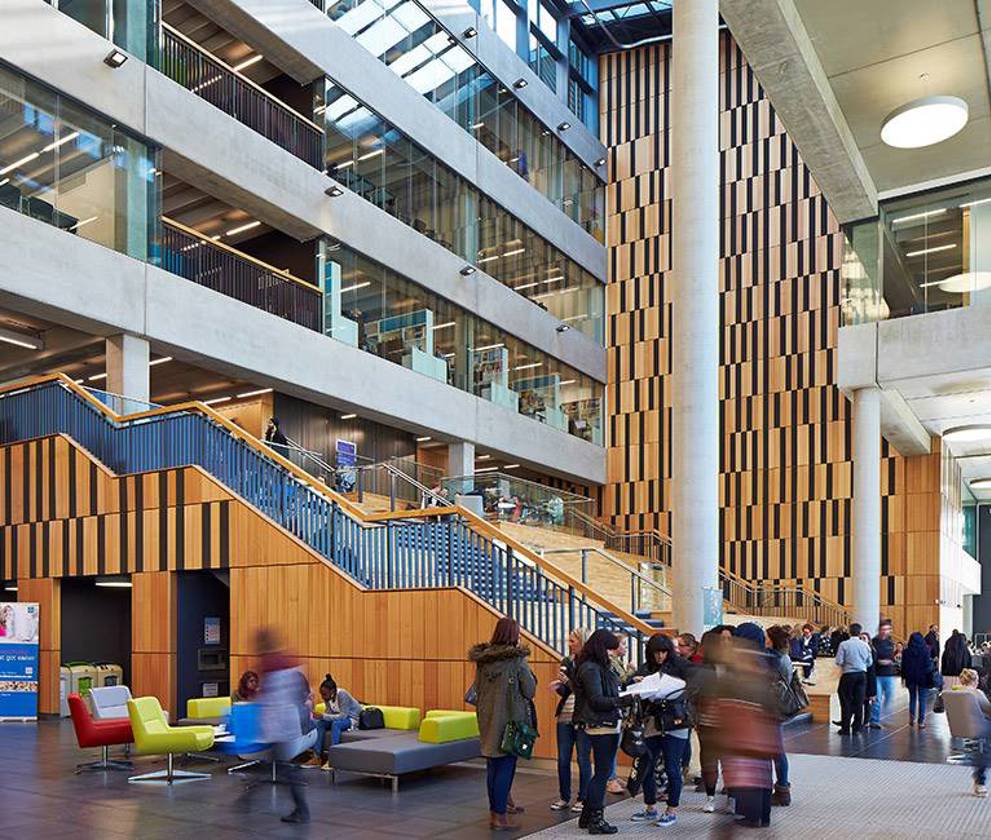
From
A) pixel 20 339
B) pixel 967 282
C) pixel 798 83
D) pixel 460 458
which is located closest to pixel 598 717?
pixel 798 83

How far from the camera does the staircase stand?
466 inches

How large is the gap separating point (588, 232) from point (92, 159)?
818 inches

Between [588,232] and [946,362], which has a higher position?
[588,232]

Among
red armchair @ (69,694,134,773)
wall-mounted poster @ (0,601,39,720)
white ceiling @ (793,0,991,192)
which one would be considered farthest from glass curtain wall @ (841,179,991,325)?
wall-mounted poster @ (0,601,39,720)

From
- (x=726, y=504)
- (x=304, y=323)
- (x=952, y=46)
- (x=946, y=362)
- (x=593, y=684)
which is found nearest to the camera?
(x=593, y=684)

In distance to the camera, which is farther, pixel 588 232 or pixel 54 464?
pixel 588 232

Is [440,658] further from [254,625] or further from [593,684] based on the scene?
[593,684]

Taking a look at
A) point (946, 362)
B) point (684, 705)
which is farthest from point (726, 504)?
point (684, 705)

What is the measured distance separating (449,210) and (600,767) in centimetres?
2382

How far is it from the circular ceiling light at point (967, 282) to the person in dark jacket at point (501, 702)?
43.1 feet

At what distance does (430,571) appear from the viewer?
41.3ft

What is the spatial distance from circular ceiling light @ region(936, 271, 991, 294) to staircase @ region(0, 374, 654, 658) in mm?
9025

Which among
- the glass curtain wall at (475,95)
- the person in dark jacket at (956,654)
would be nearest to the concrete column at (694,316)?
the person in dark jacket at (956,654)

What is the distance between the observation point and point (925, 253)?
18.1 metres
